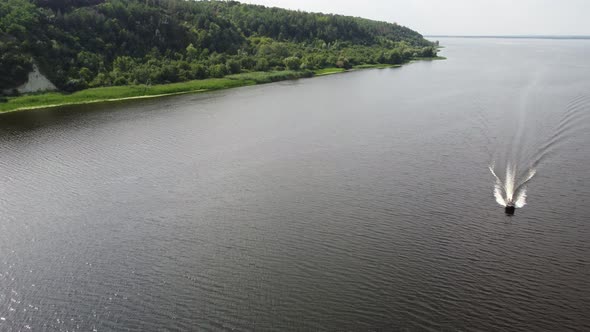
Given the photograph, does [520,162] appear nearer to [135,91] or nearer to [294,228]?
[294,228]

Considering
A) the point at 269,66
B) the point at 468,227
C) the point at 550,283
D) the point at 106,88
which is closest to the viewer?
the point at 550,283

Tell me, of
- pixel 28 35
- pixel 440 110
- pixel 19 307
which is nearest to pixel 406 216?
pixel 19 307

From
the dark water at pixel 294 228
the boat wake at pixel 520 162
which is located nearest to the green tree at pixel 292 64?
the dark water at pixel 294 228

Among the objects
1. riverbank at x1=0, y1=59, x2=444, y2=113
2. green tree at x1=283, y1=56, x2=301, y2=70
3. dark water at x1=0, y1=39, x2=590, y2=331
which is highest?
green tree at x1=283, y1=56, x2=301, y2=70

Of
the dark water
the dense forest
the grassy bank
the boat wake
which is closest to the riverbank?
the grassy bank

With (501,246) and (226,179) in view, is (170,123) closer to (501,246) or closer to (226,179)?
(226,179)

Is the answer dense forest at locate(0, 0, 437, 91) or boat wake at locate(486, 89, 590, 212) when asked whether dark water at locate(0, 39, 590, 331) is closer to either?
boat wake at locate(486, 89, 590, 212)

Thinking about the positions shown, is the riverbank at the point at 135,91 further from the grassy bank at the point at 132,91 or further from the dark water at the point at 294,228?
the dark water at the point at 294,228
